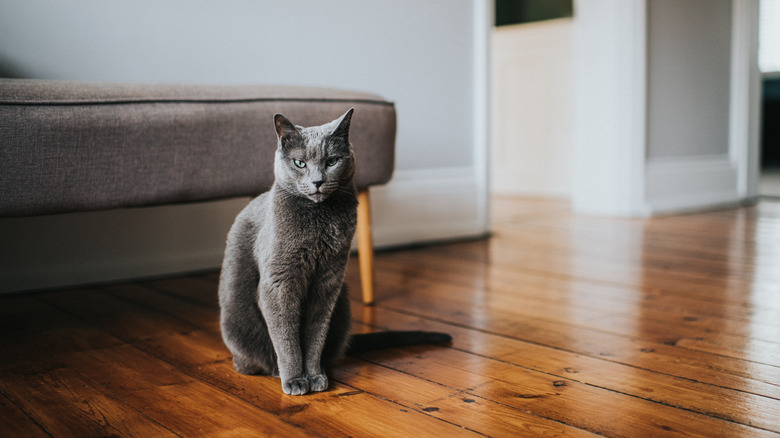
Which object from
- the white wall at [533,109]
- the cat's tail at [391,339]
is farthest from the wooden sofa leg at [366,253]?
the white wall at [533,109]

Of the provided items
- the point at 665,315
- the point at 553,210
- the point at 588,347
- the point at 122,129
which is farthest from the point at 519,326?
the point at 553,210

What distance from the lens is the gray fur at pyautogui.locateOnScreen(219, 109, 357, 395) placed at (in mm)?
1039

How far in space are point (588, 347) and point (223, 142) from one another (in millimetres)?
884

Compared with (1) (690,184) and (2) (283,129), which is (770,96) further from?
(2) (283,129)

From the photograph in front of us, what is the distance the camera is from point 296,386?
1.06 meters

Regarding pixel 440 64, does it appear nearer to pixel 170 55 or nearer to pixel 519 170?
pixel 170 55

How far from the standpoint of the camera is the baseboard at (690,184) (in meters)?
3.59

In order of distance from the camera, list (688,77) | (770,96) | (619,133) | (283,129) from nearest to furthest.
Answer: (283,129) → (619,133) → (688,77) → (770,96)

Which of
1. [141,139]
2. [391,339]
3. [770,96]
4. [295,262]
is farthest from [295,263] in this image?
[770,96]

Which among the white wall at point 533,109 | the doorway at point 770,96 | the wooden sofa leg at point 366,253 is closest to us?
the wooden sofa leg at point 366,253

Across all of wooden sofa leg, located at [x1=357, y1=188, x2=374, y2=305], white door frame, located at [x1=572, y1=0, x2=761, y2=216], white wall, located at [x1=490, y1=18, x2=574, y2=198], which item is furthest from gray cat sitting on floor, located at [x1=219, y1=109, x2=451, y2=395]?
white wall, located at [x1=490, y1=18, x2=574, y2=198]

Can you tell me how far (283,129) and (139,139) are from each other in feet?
1.41

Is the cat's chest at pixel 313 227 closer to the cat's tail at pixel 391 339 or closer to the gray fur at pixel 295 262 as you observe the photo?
the gray fur at pixel 295 262

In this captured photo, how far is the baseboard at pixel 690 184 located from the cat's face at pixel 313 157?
2.86 metres
